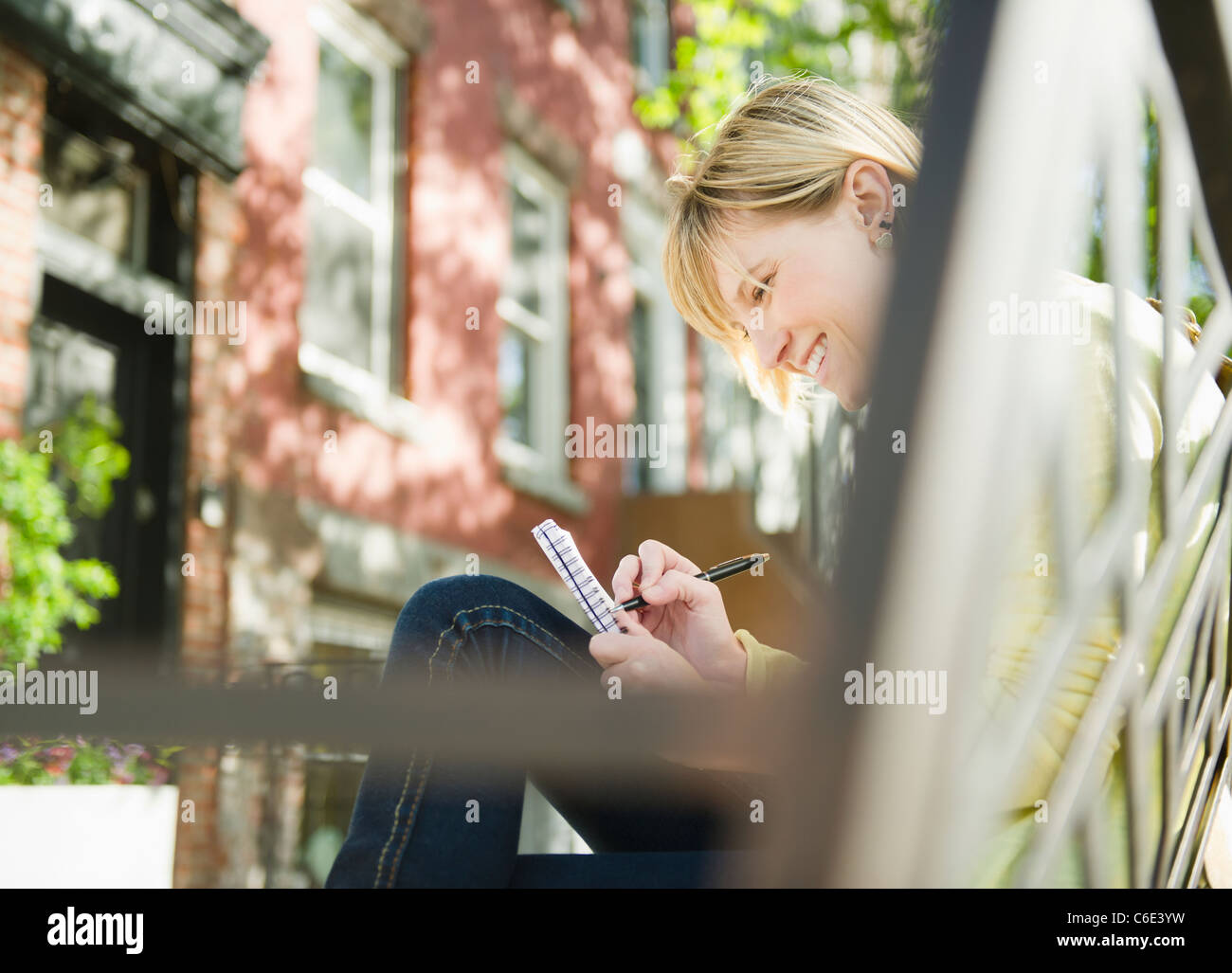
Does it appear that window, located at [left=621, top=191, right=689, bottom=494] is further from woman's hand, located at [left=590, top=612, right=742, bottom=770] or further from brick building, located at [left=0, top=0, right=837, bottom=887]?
woman's hand, located at [left=590, top=612, right=742, bottom=770]

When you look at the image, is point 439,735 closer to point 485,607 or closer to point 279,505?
point 485,607

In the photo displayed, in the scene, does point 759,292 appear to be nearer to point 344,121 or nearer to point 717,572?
point 717,572

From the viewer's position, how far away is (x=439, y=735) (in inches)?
19.5

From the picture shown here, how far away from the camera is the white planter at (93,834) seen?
6.28 feet

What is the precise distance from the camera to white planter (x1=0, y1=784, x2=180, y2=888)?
1.92 m

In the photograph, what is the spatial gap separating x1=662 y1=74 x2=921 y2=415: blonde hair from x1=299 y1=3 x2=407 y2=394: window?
11.3 ft

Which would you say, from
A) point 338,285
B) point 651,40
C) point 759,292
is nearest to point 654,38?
point 651,40

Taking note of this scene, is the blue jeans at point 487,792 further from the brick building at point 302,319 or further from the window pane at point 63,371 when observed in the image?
the window pane at point 63,371

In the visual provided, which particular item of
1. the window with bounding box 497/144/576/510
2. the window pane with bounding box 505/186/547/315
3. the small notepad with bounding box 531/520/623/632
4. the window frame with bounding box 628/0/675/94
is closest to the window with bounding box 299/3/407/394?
the window with bounding box 497/144/576/510

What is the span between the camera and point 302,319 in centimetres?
504

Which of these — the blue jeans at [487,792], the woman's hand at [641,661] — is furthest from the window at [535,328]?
the woman's hand at [641,661]

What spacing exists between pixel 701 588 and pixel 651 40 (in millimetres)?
A: 8112
